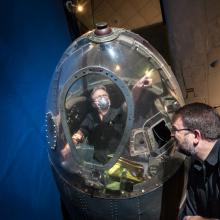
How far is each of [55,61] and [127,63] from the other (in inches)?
49.3

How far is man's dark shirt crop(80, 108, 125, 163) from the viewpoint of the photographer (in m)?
3.01

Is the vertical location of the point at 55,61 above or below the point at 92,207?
above

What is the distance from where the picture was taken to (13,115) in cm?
339

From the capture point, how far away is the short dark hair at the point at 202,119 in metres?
2.91

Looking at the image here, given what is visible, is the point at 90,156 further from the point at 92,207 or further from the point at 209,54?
the point at 209,54

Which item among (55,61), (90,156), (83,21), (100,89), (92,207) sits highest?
(83,21)

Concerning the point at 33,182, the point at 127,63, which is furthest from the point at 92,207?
the point at 127,63

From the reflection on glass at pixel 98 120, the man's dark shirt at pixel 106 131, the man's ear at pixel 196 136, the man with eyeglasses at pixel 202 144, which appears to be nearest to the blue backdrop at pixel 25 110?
the reflection on glass at pixel 98 120

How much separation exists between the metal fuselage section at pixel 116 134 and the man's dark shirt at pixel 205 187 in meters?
0.10

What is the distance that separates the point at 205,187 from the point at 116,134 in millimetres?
699

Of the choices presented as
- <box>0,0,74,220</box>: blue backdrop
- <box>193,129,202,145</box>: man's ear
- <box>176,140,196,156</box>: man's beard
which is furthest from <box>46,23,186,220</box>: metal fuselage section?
<box>0,0,74,220</box>: blue backdrop

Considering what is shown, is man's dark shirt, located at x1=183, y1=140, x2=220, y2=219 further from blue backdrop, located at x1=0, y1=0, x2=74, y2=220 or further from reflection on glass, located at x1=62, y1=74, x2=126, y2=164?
blue backdrop, located at x1=0, y1=0, x2=74, y2=220

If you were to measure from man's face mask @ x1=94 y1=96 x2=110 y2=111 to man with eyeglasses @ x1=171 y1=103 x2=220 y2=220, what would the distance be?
1.52 ft

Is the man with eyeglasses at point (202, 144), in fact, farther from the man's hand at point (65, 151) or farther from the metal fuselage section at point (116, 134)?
the man's hand at point (65, 151)
